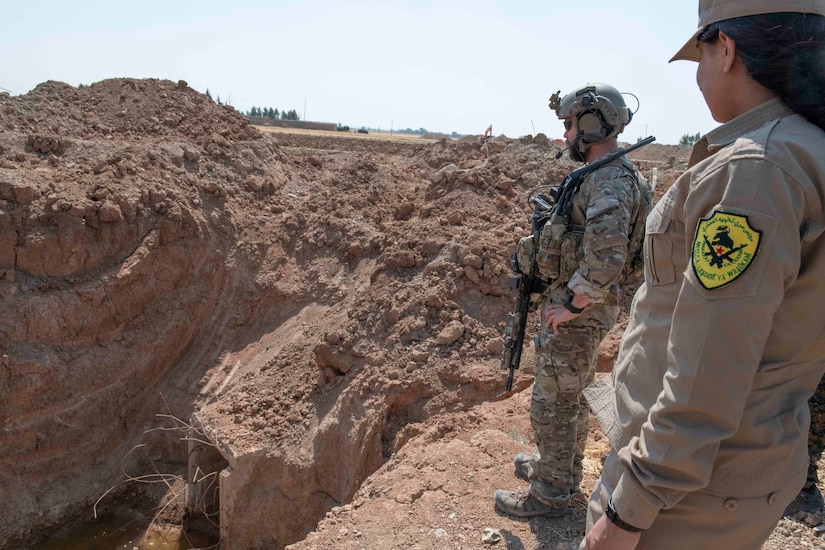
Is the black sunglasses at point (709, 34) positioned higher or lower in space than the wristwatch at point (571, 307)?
higher

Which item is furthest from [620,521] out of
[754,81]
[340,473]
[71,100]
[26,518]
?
[71,100]

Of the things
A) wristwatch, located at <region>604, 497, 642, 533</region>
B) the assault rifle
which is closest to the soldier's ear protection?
the assault rifle

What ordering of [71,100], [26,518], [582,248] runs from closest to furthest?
[582,248] < [26,518] < [71,100]

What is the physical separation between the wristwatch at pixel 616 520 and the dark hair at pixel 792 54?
0.92m

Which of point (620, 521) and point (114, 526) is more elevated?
point (620, 521)

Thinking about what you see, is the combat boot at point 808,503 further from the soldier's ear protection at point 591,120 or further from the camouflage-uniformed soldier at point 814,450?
the soldier's ear protection at point 591,120

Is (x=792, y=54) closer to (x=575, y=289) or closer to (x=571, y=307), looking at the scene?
(x=575, y=289)

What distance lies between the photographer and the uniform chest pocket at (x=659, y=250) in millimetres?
1315

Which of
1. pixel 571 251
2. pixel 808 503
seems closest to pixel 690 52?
pixel 571 251

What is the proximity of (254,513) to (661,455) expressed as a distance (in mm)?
5344

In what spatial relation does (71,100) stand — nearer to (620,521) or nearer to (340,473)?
(340,473)

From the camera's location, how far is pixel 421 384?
5109 millimetres

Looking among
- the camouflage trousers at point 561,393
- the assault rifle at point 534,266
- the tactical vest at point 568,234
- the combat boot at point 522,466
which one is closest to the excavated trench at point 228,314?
the combat boot at point 522,466

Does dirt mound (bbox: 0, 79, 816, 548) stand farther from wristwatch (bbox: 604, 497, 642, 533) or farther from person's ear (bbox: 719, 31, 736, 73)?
person's ear (bbox: 719, 31, 736, 73)
